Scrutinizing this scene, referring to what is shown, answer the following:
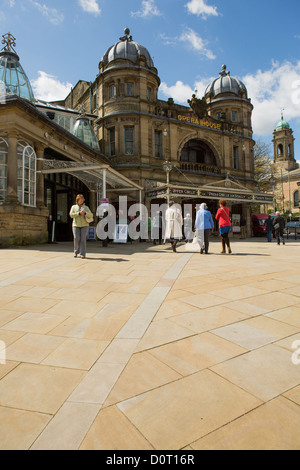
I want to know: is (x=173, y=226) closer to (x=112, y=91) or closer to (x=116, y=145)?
(x=116, y=145)

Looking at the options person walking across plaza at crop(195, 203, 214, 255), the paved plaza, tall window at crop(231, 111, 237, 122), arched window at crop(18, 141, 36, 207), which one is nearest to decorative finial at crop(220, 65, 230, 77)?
tall window at crop(231, 111, 237, 122)

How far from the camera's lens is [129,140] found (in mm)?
21391

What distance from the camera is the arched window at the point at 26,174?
10.7 m

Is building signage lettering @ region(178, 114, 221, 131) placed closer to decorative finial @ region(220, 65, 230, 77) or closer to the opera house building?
the opera house building

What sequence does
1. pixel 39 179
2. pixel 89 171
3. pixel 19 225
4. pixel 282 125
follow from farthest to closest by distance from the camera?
pixel 282 125, pixel 89 171, pixel 39 179, pixel 19 225

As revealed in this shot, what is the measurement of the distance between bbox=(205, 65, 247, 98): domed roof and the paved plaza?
94.8 feet

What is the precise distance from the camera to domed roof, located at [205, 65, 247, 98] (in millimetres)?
27220

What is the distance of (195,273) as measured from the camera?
207 inches

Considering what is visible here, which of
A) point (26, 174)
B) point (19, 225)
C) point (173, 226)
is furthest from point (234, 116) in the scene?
point (19, 225)

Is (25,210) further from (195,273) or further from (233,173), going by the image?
(233,173)

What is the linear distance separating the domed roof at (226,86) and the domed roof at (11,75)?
20855 mm

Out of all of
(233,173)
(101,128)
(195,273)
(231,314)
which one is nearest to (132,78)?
(101,128)

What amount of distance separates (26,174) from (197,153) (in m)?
19.3

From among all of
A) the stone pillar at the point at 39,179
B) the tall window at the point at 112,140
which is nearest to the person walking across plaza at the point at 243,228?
the tall window at the point at 112,140
